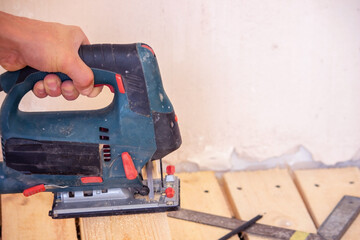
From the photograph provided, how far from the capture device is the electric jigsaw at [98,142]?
130 centimetres

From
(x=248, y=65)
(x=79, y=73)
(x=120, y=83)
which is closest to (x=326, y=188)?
(x=248, y=65)

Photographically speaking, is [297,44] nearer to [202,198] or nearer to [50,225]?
[202,198]

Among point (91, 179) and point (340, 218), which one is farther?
point (340, 218)

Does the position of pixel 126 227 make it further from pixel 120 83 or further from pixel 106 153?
pixel 120 83

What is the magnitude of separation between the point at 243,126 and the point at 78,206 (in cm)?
87

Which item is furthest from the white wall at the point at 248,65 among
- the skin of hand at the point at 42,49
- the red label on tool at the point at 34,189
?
the red label on tool at the point at 34,189

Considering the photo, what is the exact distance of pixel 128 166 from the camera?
133 cm

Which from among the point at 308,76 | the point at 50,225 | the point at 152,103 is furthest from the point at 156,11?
the point at 50,225

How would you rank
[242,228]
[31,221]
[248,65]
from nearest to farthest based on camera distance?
[31,221], [242,228], [248,65]

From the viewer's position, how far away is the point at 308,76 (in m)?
1.92

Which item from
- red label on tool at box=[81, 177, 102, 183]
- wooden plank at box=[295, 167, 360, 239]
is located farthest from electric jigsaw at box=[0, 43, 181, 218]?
wooden plank at box=[295, 167, 360, 239]

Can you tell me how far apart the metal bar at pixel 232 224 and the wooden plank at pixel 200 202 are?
0.02 m

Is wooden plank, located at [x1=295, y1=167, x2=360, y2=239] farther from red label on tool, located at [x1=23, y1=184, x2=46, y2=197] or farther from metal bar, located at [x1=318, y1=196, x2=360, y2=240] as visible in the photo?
red label on tool, located at [x1=23, y1=184, x2=46, y2=197]

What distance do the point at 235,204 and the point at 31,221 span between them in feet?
2.51
